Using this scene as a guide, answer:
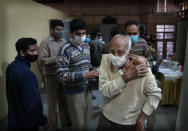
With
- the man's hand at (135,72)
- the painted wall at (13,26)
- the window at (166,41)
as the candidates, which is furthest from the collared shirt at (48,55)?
the window at (166,41)

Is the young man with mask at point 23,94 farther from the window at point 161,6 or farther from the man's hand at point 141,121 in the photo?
the window at point 161,6

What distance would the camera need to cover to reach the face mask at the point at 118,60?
110cm

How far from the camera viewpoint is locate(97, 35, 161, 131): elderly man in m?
1.07

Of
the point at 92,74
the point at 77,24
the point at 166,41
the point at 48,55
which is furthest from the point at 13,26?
the point at 166,41

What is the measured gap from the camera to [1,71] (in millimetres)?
2650

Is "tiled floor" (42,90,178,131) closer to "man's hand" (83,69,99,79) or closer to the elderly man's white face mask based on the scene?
"man's hand" (83,69,99,79)

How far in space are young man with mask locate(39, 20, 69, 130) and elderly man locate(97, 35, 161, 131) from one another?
1.37 metres

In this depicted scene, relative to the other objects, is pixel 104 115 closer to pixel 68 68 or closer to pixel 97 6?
pixel 68 68

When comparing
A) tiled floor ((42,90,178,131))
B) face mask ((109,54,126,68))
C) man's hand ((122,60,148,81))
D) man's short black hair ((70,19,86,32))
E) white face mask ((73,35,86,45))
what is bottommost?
tiled floor ((42,90,178,131))

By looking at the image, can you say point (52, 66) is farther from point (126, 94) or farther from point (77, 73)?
point (126, 94)

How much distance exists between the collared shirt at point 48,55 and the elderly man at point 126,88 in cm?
133

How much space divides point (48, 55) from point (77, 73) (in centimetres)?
91

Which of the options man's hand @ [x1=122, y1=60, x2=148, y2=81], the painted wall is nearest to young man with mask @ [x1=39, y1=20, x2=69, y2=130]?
the painted wall

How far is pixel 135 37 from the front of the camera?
2232mm
